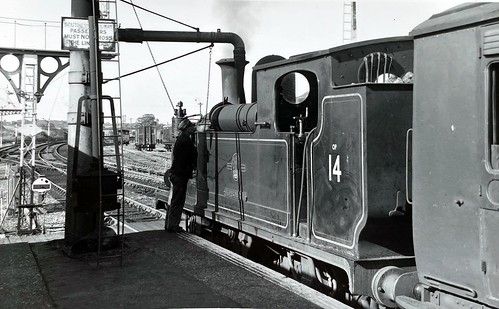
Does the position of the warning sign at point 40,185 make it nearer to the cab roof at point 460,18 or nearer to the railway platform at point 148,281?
the railway platform at point 148,281

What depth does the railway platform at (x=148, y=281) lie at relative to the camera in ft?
16.4

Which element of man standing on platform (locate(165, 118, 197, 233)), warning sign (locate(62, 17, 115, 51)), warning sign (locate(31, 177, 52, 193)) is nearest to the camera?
warning sign (locate(62, 17, 115, 51))

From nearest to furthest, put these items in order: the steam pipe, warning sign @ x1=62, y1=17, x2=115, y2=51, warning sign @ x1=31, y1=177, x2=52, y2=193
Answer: warning sign @ x1=62, y1=17, x2=115, y2=51, warning sign @ x1=31, y1=177, x2=52, y2=193, the steam pipe

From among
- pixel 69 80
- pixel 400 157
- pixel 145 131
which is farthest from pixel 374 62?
pixel 145 131

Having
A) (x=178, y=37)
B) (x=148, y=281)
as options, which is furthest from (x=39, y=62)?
(x=148, y=281)

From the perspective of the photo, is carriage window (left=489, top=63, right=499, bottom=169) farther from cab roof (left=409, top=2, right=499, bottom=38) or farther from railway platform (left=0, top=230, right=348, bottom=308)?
railway platform (left=0, top=230, right=348, bottom=308)

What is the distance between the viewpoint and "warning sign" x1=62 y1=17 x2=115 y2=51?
23.6ft

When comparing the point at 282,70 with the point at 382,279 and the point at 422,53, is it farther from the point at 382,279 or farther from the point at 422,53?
the point at 382,279

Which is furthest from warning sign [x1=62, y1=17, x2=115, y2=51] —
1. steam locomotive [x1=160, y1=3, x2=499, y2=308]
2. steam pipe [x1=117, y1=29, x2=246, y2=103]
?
steam pipe [x1=117, y1=29, x2=246, y2=103]

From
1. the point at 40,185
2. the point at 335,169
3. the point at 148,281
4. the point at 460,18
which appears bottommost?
the point at 148,281

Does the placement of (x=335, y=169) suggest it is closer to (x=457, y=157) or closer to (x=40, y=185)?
(x=457, y=157)

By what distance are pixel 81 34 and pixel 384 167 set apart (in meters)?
4.76

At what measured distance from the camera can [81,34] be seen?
287 inches

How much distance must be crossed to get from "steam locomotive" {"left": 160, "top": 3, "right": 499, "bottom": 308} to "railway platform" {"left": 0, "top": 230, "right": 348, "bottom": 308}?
1.86 feet
